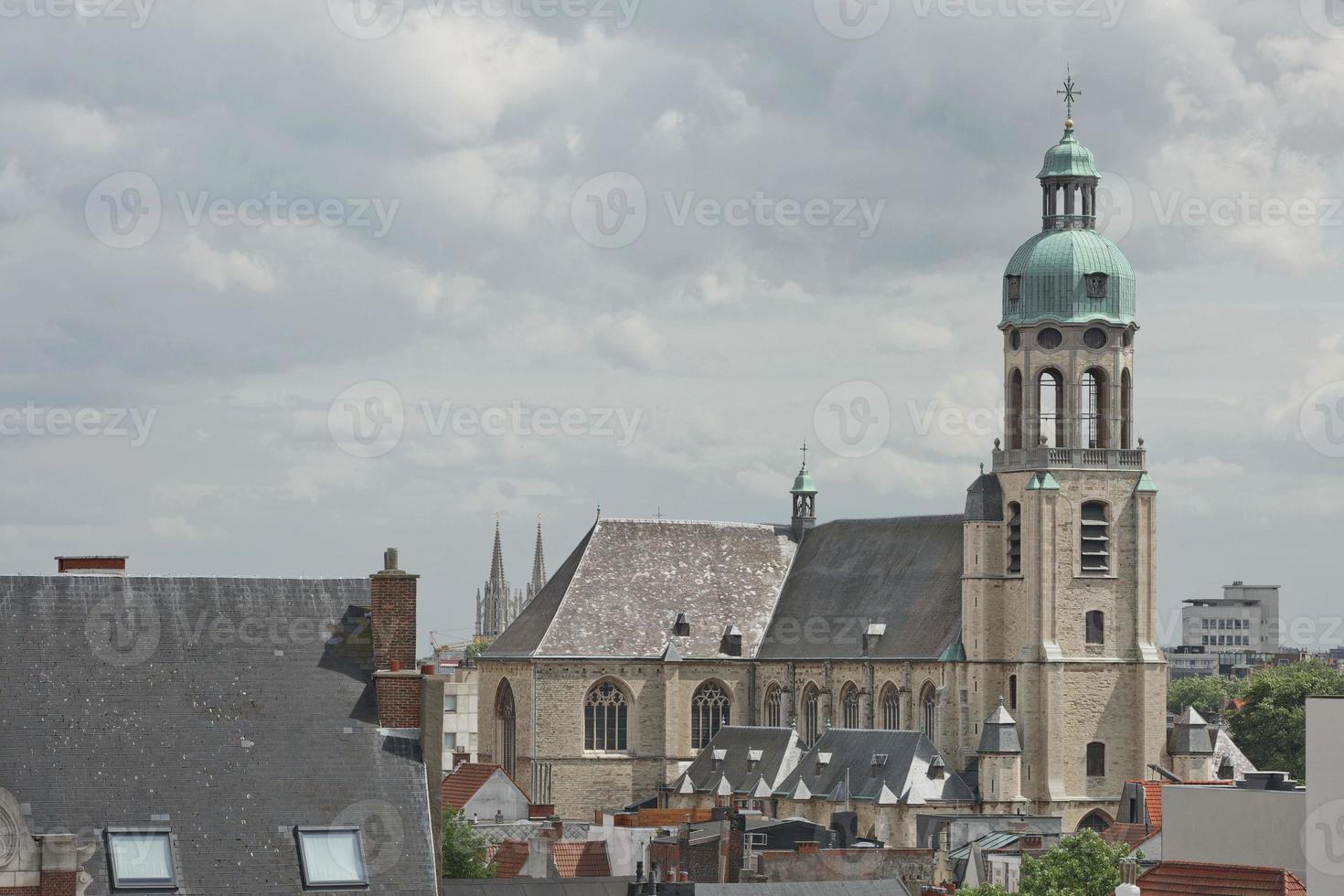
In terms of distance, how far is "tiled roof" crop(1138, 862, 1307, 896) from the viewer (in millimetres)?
30641

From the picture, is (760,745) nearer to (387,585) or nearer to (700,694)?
(700,694)

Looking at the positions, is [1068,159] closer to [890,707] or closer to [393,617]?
[890,707]

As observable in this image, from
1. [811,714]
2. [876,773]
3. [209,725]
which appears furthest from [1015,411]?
[209,725]

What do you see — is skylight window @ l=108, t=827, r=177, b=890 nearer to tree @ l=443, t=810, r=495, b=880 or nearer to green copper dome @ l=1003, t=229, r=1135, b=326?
tree @ l=443, t=810, r=495, b=880

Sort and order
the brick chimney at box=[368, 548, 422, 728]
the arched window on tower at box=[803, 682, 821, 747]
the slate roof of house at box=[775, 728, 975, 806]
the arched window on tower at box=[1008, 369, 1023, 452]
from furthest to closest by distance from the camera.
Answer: the arched window on tower at box=[803, 682, 821, 747] < the arched window on tower at box=[1008, 369, 1023, 452] < the slate roof of house at box=[775, 728, 975, 806] < the brick chimney at box=[368, 548, 422, 728]

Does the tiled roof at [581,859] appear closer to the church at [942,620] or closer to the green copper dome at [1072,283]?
the church at [942,620]

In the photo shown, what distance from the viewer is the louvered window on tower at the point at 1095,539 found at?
318ft

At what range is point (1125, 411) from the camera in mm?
98000

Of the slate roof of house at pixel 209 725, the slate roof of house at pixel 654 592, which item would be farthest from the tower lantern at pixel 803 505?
the slate roof of house at pixel 209 725

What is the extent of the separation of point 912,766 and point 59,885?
65.9m

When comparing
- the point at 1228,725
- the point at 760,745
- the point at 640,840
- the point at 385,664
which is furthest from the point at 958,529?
the point at 385,664

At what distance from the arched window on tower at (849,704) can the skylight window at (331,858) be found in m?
73.6

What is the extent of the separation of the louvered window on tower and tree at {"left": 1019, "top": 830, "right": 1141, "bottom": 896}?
3179 centimetres

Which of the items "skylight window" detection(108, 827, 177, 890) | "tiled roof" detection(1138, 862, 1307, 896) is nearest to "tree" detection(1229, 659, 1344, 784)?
"tiled roof" detection(1138, 862, 1307, 896)
